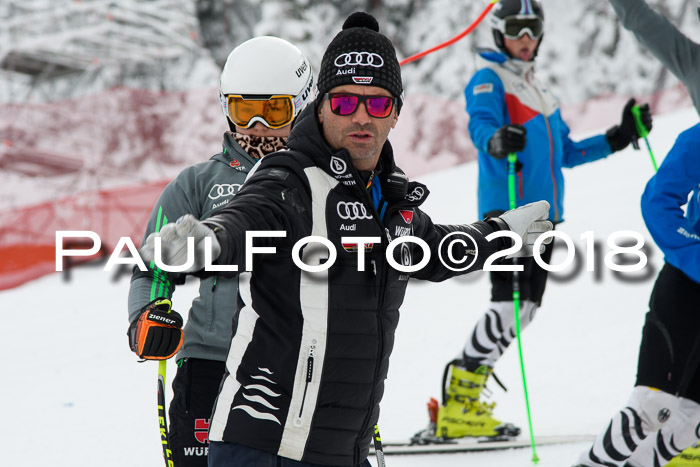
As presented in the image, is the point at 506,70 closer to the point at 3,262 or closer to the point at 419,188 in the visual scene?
the point at 419,188

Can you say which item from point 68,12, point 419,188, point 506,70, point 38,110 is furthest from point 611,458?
point 38,110

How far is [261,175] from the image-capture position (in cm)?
216

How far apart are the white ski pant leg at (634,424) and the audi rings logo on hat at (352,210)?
1.81 metres

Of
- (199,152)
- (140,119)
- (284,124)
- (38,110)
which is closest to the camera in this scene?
(284,124)

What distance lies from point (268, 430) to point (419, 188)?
79 centimetres

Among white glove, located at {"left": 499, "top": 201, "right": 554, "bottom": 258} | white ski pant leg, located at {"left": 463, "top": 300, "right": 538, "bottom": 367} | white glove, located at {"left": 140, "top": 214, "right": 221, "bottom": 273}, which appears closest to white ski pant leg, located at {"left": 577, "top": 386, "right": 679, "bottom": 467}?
white glove, located at {"left": 499, "top": 201, "right": 554, "bottom": 258}

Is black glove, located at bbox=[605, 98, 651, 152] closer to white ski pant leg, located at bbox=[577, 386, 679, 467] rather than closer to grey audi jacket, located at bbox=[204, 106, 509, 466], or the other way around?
white ski pant leg, located at bbox=[577, 386, 679, 467]

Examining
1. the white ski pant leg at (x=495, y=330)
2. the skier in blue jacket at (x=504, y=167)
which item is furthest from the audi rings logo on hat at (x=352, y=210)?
the white ski pant leg at (x=495, y=330)

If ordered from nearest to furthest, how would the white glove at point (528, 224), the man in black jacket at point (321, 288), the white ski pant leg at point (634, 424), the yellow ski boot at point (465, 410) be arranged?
the man in black jacket at point (321, 288) < the white glove at point (528, 224) < the white ski pant leg at point (634, 424) < the yellow ski boot at point (465, 410)

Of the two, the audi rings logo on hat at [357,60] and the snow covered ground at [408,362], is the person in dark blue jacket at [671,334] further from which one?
the audi rings logo on hat at [357,60]

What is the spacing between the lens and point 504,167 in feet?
16.6

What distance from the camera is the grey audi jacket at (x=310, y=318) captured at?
216 cm

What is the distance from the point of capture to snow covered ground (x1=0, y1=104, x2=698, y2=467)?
5619mm

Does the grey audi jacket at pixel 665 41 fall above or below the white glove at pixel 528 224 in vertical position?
above
